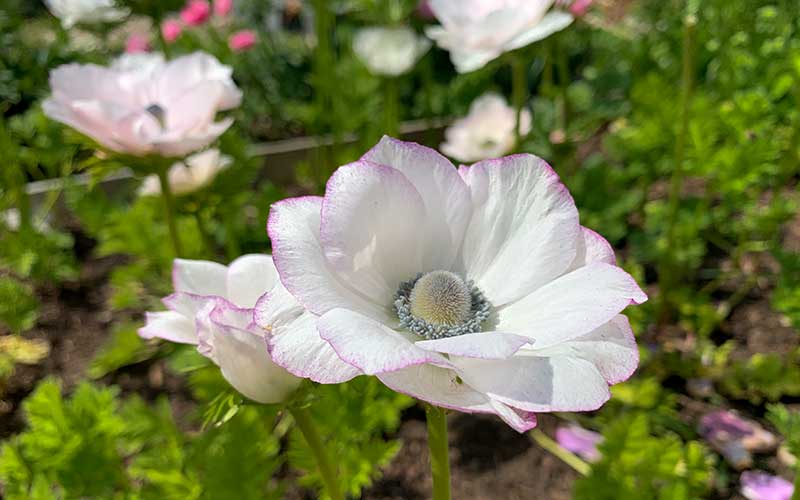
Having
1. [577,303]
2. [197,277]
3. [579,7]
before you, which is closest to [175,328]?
[197,277]

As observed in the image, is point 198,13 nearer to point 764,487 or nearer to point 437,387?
point 764,487

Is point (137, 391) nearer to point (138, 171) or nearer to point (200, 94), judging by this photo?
point (138, 171)

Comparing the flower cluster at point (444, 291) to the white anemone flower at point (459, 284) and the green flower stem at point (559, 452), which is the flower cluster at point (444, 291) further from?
the green flower stem at point (559, 452)

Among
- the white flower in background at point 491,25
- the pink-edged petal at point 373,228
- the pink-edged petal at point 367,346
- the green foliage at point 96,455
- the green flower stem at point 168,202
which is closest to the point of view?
the pink-edged petal at point 367,346

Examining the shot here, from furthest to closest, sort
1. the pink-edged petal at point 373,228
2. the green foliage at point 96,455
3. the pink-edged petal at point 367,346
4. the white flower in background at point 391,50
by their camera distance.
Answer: the white flower in background at point 391,50, the green foliage at point 96,455, the pink-edged petal at point 373,228, the pink-edged petal at point 367,346

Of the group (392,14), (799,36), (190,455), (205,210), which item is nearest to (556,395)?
(190,455)

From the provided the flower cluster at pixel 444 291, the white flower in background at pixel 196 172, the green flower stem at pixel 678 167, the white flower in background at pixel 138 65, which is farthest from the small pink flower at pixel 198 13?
the flower cluster at pixel 444 291

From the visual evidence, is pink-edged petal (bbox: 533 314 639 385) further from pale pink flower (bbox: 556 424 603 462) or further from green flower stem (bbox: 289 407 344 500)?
pale pink flower (bbox: 556 424 603 462)
